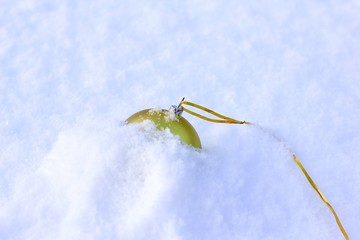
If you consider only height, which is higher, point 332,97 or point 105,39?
point 105,39

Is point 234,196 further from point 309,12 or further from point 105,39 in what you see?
point 309,12

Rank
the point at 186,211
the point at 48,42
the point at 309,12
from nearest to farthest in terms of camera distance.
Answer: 1. the point at 186,211
2. the point at 48,42
3. the point at 309,12

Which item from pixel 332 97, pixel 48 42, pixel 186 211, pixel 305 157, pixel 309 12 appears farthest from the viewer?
pixel 309 12

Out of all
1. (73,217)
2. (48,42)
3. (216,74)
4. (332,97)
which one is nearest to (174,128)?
(73,217)

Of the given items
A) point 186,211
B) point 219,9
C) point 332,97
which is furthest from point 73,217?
point 219,9

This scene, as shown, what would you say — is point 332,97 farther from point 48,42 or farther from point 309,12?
point 48,42

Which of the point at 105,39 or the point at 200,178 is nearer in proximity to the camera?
the point at 200,178

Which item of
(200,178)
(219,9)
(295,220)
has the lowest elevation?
(295,220)
